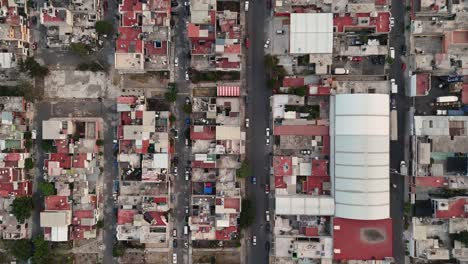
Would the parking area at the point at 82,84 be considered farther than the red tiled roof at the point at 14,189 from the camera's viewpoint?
Yes

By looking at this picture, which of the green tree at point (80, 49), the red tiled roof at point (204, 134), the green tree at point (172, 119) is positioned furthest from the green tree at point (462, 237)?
the green tree at point (80, 49)

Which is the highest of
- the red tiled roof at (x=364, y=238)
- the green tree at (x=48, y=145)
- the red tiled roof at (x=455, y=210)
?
the green tree at (x=48, y=145)

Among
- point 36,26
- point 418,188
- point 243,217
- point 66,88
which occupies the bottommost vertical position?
point 243,217

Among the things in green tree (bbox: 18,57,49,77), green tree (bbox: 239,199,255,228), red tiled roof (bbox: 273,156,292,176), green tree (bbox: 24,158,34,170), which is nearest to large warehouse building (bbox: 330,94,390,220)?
red tiled roof (bbox: 273,156,292,176)

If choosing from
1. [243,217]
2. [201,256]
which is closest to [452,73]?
[243,217]

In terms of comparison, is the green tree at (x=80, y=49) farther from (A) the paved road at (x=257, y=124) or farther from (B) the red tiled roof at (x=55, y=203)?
(A) the paved road at (x=257, y=124)

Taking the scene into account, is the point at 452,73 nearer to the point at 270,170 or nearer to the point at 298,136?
the point at 298,136
